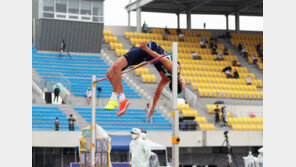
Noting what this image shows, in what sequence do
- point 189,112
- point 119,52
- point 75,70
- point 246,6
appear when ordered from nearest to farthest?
1. point 189,112
2. point 75,70
3. point 119,52
4. point 246,6

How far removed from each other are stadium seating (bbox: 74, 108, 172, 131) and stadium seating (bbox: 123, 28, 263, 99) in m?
4.12

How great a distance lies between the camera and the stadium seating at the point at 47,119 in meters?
22.6

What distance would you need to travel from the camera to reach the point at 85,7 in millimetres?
32625

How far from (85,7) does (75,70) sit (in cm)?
496

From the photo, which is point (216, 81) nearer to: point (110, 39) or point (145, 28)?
point (110, 39)

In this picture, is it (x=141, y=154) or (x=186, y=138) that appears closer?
(x=141, y=154)

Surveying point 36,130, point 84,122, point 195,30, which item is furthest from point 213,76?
point 36,130

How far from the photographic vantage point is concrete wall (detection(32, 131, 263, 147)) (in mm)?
21969

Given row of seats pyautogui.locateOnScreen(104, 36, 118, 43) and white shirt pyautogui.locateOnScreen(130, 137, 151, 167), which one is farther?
row of seats pyautogui.locateOnScreen(104, 36, 118, 43)

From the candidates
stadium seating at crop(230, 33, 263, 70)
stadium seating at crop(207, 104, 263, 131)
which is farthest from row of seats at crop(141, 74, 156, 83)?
stadium seating at crop(230, 33, 263, 70)

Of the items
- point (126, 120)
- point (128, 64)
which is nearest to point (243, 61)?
point (126, 120)

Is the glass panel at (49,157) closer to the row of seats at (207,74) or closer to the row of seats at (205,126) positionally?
the row of seats at (205,126)

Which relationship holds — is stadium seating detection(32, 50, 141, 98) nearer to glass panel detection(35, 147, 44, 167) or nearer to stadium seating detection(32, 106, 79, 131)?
stadium seating detection(32, 106, 79, 131)

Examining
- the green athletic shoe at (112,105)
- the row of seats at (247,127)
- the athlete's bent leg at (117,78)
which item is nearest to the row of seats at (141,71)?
the row of seats at (247,127)
